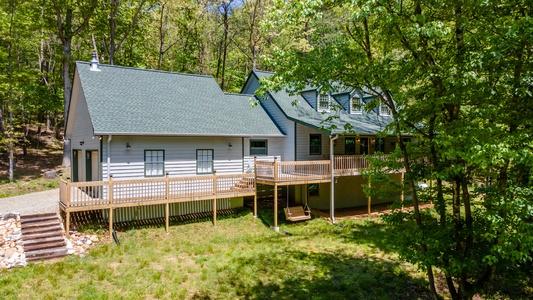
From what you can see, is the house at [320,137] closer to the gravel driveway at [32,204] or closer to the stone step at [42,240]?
the stone step at [42,240]

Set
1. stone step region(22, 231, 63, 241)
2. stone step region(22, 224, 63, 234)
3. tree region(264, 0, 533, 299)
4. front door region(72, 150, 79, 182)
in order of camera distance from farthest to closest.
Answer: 1. front door region(72, 150, 79, 182)
2. stone step region(22, 224, 63, 234)
3. stone step region(22, 231, 63, 241)
4. tree region(264, 0, 533, 299)

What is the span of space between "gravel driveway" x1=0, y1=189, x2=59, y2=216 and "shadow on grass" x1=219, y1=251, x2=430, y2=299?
844cm

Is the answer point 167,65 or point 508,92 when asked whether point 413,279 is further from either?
point 167,65

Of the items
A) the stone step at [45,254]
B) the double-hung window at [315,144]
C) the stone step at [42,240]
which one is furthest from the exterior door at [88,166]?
the double-hung window at [315,144]

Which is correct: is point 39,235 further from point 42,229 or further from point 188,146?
point 188,146

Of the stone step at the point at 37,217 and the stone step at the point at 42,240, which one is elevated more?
the stone step at the point at 37,217

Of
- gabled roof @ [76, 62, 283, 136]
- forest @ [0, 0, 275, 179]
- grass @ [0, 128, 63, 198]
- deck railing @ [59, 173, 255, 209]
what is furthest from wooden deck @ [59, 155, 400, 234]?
forest @ [0, 0, 275, 179]

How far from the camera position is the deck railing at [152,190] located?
1195cm

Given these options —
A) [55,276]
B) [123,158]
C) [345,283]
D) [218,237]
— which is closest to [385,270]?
[345,283]

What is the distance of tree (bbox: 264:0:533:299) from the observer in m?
5.20

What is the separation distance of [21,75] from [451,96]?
85.4ft

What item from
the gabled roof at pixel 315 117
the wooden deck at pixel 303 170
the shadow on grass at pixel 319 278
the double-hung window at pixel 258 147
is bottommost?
the shadow on grass at pixel 319 278

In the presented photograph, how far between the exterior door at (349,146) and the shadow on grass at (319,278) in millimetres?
9259

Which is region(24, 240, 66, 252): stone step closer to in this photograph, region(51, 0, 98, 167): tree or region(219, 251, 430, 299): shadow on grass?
region(219, 251, 430, 299): shadow on grass
